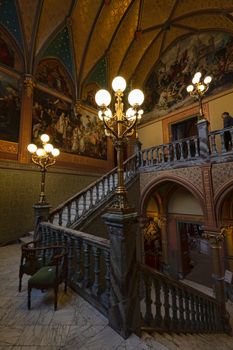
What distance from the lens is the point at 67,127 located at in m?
9.12

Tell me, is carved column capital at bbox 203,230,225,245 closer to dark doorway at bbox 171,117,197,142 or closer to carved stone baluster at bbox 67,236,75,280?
carved stone baluster at bbox 67,236,75,280

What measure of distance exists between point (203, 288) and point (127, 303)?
7.58m

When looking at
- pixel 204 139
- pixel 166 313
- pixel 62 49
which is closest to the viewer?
pixel 166 313

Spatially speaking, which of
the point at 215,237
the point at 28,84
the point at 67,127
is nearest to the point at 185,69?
the point at 67,127


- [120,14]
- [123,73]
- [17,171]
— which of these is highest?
[120,14]

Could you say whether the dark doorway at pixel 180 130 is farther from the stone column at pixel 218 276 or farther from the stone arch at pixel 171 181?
the stone column at pixel 218 276

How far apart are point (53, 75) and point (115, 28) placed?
436 centimetres

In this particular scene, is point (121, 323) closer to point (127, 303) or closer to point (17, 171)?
point (127, 303)

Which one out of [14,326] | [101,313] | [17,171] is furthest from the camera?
[17,171]

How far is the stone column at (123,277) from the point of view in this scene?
2143mm

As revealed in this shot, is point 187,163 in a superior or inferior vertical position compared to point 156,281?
superior

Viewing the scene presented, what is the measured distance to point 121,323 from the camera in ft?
6.97

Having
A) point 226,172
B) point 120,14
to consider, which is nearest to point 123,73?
point 120,14

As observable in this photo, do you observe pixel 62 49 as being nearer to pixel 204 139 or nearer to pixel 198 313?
pixel 204 139
